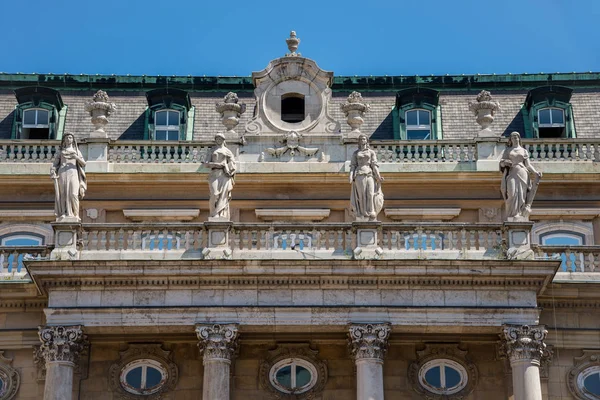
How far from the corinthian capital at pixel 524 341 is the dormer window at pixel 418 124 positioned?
951cm

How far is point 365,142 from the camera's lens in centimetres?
3931

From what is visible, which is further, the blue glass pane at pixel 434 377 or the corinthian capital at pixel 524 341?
the blue glass pane at pixel 434 377

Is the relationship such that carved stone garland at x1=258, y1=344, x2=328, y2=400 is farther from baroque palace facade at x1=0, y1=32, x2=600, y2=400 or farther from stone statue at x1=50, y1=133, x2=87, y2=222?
stone statue at x1=50, y1=133, x2=87, y2=222

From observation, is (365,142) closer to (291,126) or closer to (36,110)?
(291,126)

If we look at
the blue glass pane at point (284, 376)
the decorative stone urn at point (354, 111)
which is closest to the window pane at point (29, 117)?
the decorative stone urn at point (354, 111)

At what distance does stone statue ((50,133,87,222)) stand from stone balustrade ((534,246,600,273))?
37.9ft

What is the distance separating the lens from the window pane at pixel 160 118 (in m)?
46.0

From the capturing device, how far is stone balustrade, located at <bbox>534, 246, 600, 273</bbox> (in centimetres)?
3975

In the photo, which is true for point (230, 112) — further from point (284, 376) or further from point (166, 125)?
point (284, 376)

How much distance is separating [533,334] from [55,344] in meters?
11.4

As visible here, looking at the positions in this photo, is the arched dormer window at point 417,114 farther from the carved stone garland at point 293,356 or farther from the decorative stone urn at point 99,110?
the carved stone garland at point 293,356

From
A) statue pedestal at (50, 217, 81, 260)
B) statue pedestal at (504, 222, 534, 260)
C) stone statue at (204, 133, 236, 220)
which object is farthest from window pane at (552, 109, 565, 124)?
statue pedestal at (50, 217, 81, 260)

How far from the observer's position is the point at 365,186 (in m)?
38.8

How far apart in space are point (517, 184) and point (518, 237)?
4.60 feet
